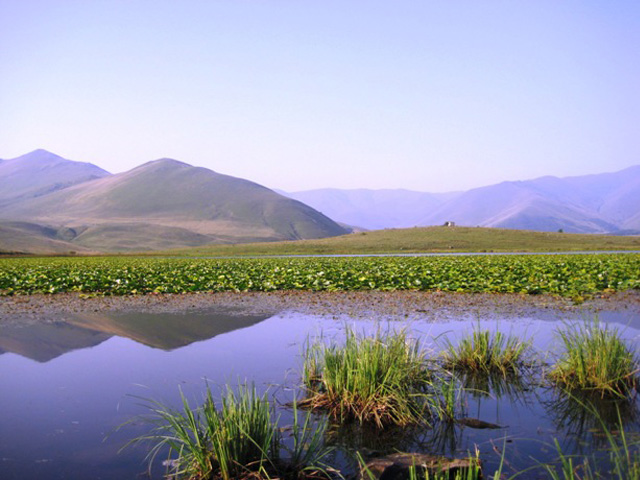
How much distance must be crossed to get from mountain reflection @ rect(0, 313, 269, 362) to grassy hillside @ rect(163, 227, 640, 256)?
68623mm

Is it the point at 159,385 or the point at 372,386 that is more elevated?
the point at 372,386

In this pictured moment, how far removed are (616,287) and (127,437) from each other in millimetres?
21177

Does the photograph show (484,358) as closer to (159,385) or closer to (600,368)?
(600,368)

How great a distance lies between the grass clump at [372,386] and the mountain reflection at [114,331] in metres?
5.75

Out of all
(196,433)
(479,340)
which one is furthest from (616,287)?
(196,433)

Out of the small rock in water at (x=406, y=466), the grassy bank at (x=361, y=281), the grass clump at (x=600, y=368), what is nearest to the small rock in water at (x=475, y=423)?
the small rock in water at (x=406, y=466)

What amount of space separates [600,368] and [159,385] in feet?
23.2

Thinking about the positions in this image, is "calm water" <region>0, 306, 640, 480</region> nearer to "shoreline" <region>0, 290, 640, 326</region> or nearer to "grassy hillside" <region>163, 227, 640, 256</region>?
"shoreline" <region>0, 290, 640, 326</region>

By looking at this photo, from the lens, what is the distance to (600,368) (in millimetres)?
8484

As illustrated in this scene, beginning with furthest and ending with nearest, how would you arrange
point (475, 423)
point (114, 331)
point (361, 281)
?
point (361, 281)
point (114, 331)
point (475, 423)

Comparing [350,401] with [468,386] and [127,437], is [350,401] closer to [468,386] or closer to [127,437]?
[468,386]

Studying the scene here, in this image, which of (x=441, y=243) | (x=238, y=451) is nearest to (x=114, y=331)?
(x=238, y=451)

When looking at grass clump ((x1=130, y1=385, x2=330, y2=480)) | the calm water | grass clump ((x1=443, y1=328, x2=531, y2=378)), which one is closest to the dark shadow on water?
the calm water

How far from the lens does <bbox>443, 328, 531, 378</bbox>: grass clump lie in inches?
383
